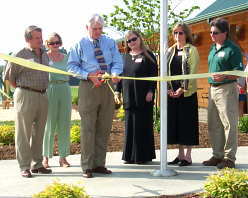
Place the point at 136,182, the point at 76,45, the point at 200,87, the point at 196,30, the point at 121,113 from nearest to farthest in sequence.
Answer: the point at 136,182, the point at 76,45, the point at 121,113, the point at 196,30, the point at 200,87

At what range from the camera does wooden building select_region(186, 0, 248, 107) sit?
14273 mm

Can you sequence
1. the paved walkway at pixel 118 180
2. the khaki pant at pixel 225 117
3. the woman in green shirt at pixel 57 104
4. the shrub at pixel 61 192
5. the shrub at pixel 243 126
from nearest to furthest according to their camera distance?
the shrub at pixel 61 192 → the paved walkway at pixel 118 180 → the khaki pant at pixel 225 117 → the woman in green shirt at pixel 57 104 → the shrub at pixel 243 126

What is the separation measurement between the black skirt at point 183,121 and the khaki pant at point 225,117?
0.25 m

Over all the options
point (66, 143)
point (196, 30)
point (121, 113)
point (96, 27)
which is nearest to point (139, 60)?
point (96, 27)

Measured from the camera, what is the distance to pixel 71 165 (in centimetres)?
716

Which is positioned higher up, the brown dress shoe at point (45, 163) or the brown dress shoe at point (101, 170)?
the brown dress shoe at point (45, 163)

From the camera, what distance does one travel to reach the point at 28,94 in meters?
6.23

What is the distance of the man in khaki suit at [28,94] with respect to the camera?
6211 mm

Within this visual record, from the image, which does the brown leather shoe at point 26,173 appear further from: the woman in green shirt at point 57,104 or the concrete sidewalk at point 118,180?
the woman in green shirt at point 57,104

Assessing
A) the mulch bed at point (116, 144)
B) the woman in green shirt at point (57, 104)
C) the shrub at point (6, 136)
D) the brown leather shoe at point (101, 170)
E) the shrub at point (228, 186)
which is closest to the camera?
the shrub at point (228, 186)

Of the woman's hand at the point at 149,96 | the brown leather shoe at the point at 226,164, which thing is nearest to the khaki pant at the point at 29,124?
the woman's hand at the point at 149,96

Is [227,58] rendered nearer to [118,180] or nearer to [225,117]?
[225,117]

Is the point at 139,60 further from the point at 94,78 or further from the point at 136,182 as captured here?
the point at 136,182

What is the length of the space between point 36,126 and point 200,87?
13461mm
